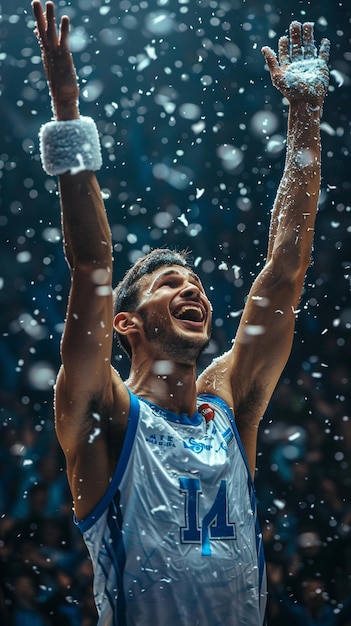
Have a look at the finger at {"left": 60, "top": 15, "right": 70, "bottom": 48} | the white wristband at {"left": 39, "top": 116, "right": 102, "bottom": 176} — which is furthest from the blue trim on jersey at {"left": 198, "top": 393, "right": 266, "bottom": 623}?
the finger at {"left": 60, "top": 15, "right": 70, "bottom": 48}

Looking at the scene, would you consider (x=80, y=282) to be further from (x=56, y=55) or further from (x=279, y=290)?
(x=279, y=290)

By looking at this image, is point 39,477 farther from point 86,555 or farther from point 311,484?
point 311,484

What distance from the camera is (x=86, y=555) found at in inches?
172

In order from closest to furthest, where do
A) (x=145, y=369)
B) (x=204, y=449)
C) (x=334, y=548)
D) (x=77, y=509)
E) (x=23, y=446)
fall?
(x=77, y=509), (x=204, y=449), (x=145, y=369), (x=334, y=548), (x=23, y=446)

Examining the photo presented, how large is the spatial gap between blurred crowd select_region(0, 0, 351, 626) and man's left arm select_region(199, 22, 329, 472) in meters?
2.31

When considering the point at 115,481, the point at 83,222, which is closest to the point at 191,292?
the point at 83,222

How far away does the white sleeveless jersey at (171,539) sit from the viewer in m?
1.89

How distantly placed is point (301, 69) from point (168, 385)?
1.46 metres

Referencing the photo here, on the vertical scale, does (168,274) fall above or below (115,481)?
above

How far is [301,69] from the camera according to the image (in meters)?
2.71

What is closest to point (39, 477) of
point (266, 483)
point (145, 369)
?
point (266, 483)

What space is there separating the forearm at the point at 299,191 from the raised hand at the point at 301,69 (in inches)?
2.0

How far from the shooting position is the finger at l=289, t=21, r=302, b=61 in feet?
9.21

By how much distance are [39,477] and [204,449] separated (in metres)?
2.74
